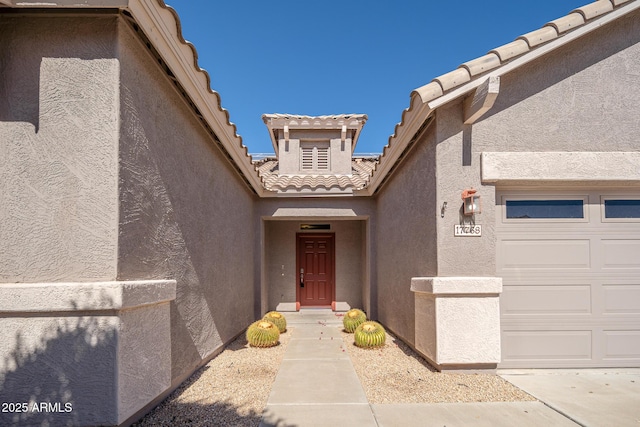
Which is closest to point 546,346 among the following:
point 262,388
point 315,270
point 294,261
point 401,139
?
point 401,139

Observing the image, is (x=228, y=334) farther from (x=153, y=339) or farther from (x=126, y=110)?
(x=126, y=110)

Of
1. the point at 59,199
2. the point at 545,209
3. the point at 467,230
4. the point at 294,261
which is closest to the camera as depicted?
the point at 59,199

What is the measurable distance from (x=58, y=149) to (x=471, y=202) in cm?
460

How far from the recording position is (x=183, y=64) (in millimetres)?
3984

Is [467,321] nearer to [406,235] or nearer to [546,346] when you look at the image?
[546,346]

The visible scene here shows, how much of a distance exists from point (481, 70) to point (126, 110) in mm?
4331

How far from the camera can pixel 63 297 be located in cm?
278

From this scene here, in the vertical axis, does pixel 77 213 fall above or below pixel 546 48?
below

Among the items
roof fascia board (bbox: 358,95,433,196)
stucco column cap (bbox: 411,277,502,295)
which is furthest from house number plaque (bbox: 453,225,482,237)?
roof fascia board (bbox: 358,95,433,196)

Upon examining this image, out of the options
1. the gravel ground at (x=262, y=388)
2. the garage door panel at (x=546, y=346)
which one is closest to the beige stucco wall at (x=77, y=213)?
the gravel ground at (x=262, y=388)

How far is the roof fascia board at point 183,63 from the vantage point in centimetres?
316

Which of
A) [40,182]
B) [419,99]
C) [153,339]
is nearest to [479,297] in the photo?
[419,99]

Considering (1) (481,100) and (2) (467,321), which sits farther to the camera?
(2) (467,321)

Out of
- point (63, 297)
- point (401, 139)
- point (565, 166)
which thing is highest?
point (401, 139)
